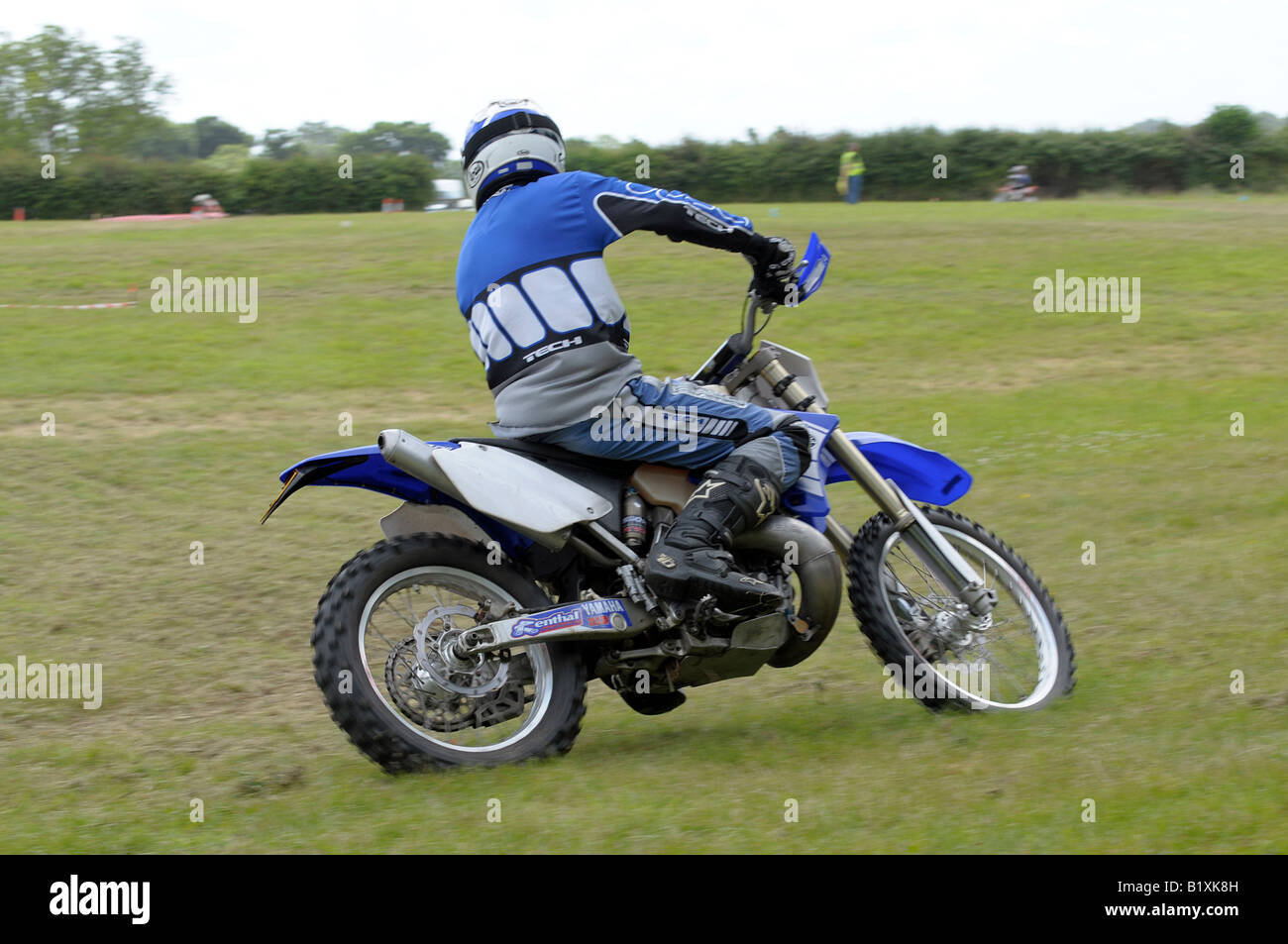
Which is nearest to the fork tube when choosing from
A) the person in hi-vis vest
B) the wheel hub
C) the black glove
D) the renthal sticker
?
the black glove

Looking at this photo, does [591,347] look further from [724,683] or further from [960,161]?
[960,161]

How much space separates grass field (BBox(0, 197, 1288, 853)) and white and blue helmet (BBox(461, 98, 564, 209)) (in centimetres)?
223

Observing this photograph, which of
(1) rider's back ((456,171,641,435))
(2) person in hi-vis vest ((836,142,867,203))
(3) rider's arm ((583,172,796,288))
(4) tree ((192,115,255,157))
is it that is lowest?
(1) rider's back ((456,171,641,435))

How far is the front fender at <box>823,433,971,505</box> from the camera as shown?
5930 mm

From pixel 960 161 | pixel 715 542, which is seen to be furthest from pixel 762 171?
pixel 715 542

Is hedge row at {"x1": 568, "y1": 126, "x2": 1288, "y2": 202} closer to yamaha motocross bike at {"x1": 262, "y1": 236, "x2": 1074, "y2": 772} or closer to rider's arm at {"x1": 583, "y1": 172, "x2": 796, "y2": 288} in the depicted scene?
yamaha motocross bike at {"x1": 262, "y1": 236, "x2": 1074, "y2": 772}

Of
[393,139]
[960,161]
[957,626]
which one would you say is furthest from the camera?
[393,139]

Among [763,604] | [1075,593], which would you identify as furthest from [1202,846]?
[1075,593]

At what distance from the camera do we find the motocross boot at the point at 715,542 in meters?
5.12

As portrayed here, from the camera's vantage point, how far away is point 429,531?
5254 mm

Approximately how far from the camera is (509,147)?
538cm

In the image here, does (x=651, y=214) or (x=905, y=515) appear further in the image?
(x=905, y=515)

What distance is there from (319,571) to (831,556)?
4458mm

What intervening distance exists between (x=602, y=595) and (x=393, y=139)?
65710mm
